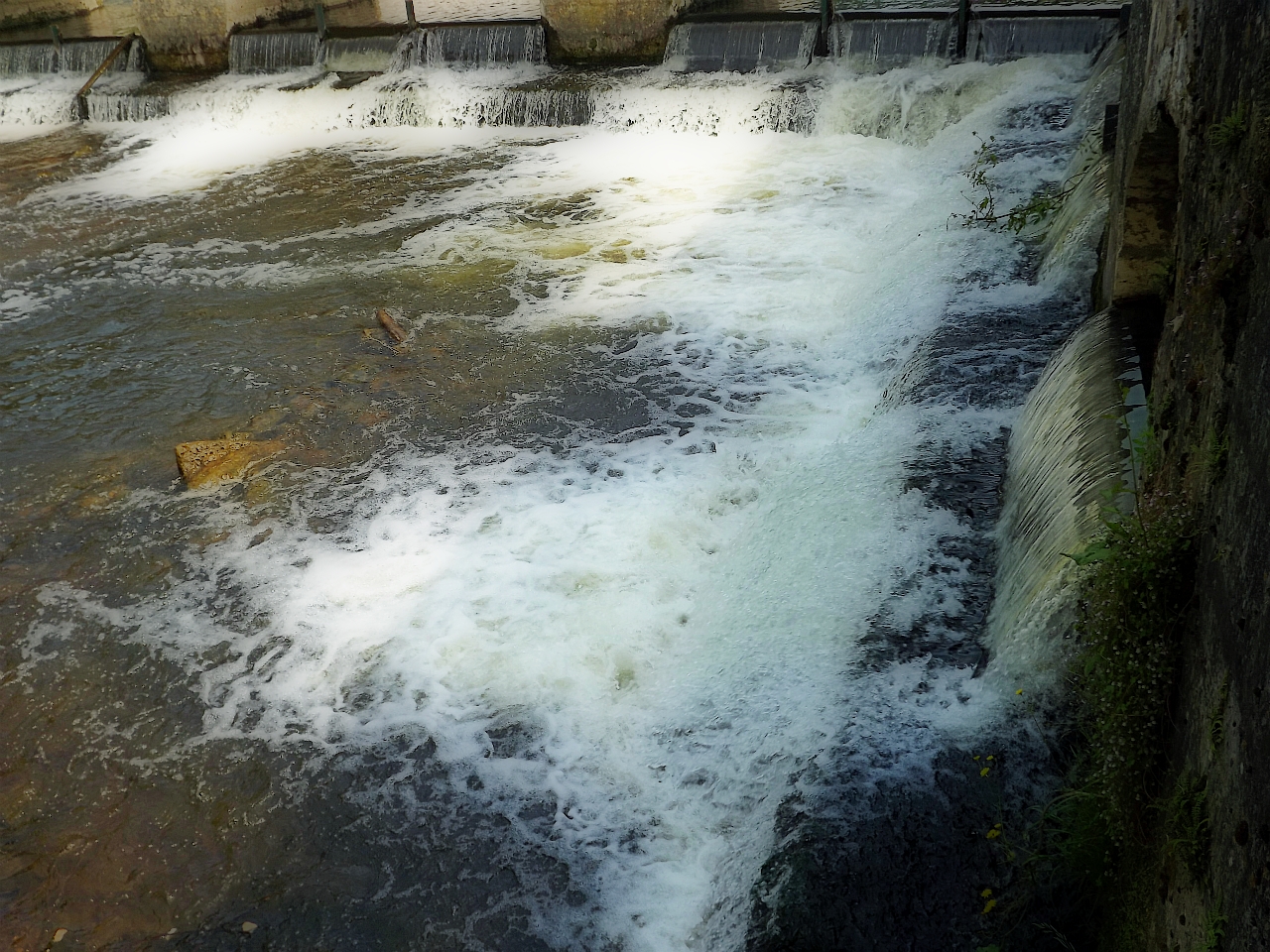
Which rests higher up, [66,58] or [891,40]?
[66,58]

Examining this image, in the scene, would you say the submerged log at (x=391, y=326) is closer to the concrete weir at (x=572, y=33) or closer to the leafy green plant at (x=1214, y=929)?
the leafy green plant at (x=1214, y=929)

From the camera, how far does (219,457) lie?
17.8ft

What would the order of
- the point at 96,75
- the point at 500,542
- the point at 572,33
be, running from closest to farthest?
the point at 500,542, the point at 572,33, the point at 96,75

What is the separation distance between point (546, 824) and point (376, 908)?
0.57 meters

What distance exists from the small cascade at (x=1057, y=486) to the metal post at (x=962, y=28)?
605cm

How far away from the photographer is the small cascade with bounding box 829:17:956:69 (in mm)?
9523

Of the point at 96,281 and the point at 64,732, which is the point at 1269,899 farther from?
the point at 96,281

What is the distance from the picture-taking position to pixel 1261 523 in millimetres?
1926

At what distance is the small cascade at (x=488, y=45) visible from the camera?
1188 cm

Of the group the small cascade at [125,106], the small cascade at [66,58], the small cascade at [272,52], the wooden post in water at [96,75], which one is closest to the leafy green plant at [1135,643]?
the small cascade at [272,52]

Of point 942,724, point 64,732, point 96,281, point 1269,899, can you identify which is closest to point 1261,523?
point 1269,899

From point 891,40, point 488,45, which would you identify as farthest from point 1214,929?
point 488,45

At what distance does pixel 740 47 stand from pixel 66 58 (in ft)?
32.4

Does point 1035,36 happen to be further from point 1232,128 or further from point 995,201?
point 1232,128
